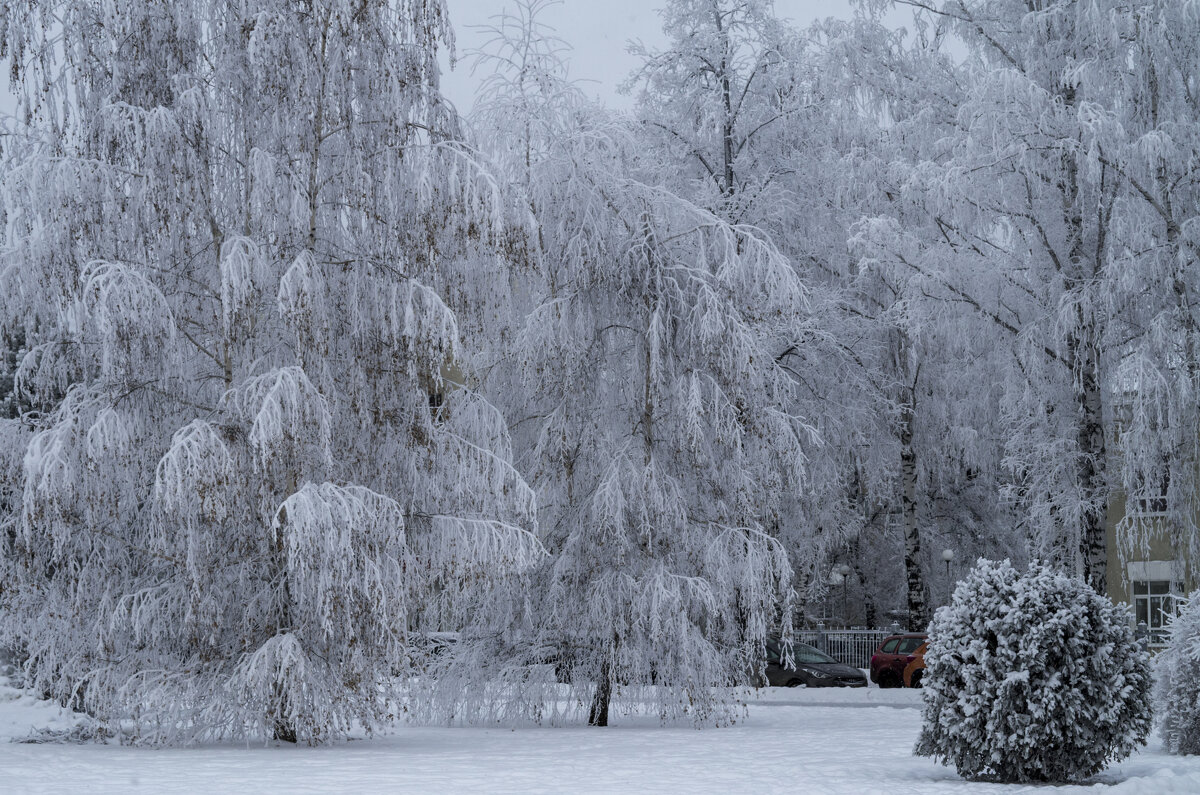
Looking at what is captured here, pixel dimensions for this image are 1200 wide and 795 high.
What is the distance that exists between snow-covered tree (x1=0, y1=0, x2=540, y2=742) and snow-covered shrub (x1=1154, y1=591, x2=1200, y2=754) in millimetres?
6380

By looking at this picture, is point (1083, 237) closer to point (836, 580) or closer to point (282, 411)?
point (282, 411)

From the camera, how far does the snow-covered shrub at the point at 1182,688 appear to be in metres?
12.6

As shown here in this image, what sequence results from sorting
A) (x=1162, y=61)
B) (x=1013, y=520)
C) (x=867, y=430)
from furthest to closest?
(x=1013, y=520) → (x=867, y=430) → (x=1162, y=61)

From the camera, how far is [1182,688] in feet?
41.7

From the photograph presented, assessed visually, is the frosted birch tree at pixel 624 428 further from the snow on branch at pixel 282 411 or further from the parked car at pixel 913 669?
the parked car at pixel 913 669

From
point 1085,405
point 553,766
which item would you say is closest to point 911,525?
point 1085,405

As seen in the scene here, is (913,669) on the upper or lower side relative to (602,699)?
lower

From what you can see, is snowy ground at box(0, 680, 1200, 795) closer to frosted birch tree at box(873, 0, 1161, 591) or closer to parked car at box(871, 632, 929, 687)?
frosted birch tree at box(873, 0, 1161, 591)

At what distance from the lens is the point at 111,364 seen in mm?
13297

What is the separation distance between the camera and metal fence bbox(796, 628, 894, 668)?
39.1 m

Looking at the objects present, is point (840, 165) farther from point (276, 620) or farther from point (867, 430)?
point (276, 620)

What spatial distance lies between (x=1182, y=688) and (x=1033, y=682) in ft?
9.11

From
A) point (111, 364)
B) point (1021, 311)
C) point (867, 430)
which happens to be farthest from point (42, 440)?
point (867, 430)

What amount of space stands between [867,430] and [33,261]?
1884 cm
